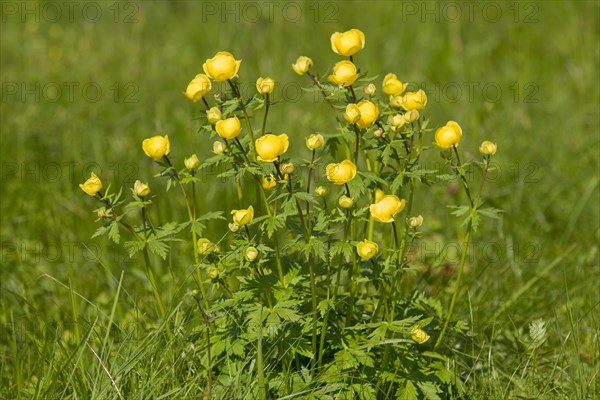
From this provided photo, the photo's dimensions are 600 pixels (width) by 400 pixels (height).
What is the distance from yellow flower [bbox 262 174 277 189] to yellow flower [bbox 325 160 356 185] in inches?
5.6

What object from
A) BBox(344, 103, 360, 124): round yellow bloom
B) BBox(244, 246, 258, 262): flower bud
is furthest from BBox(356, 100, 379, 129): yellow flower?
BBox(244, 246, 258, 262): flower bud

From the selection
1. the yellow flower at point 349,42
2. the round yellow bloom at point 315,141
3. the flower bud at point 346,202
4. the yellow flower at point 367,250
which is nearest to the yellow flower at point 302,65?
the yellow flower at point 349,42

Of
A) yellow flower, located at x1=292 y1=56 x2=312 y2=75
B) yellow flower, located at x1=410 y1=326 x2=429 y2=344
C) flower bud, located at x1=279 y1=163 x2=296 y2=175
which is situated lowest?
yellow flower, located at x1=410 y1=326 x2=429 y2=344

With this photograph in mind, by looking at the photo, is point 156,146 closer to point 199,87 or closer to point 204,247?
point 199,87

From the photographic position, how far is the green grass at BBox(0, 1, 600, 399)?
2326mm

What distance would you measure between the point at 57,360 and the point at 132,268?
3.02 ft

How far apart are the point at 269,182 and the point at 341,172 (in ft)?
0.78

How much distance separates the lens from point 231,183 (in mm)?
3523

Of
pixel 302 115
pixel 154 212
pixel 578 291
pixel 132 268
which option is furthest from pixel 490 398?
pixel 302 115

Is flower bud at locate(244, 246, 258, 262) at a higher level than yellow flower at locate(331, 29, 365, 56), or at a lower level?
lower

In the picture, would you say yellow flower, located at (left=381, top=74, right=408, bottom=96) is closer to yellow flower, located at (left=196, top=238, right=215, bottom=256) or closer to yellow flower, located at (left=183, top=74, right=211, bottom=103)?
yellow flower, located at (left=183, top=74, right=211, bottom=103)

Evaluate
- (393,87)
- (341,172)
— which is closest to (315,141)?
(341,172)

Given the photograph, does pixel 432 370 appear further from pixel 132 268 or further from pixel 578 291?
pixel 132 268

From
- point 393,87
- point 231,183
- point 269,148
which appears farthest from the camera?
point 231,183
